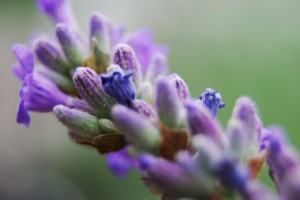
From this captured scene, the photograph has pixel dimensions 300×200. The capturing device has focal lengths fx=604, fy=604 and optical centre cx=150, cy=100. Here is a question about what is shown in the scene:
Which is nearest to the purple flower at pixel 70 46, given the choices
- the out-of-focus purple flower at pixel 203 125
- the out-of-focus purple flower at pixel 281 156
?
the out-of-focus purple flower at pixel 203 125

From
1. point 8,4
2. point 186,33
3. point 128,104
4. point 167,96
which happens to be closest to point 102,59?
point 128,104

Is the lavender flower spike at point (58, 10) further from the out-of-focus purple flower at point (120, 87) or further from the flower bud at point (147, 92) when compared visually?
the out-of-focus purple flower at point (120, 87)

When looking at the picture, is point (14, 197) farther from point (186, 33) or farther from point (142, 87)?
point (142, 87)

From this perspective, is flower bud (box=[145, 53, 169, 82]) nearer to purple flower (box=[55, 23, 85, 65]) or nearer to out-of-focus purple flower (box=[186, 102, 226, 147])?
purple flower (box=[55, 23, 85, 65])

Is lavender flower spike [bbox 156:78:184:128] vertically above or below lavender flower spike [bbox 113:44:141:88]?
below

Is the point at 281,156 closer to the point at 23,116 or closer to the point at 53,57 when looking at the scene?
the point at 23,116

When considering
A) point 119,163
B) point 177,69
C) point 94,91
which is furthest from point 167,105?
point 177,69

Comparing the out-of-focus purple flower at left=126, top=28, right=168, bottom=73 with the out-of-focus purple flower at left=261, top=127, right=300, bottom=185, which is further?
the out-of-focus purple flower at left=126, top=28, right=168, bottom=73

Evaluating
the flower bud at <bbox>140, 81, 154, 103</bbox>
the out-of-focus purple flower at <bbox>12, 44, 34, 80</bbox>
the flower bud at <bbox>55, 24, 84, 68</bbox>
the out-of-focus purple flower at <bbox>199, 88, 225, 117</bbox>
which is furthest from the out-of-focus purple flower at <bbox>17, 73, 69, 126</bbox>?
the out-of-focus purple flower at <bbox>199, 88, 225, 117</bbox>
